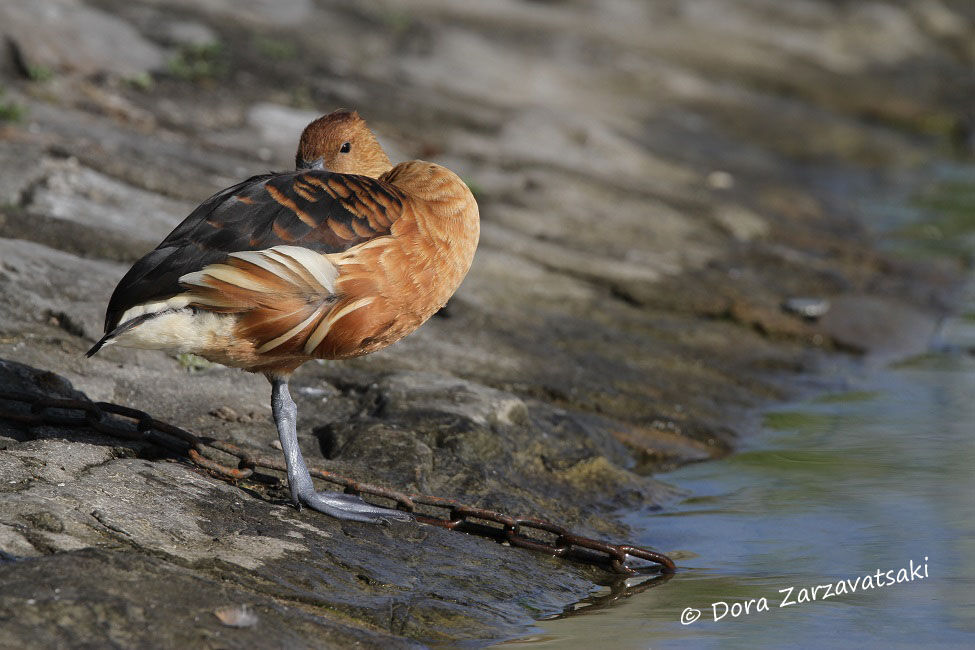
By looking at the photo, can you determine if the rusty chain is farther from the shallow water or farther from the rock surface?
the shallow water

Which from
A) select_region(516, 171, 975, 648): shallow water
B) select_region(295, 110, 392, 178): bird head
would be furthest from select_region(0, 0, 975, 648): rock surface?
select_region(295, 110, 392, 178): bird head

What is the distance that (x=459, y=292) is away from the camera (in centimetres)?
722

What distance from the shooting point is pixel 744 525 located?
5.21m

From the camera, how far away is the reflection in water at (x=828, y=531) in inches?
159

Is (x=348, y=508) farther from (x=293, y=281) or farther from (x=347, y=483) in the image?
(x=293, y=281)

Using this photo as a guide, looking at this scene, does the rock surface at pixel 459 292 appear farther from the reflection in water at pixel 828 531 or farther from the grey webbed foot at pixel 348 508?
the reflection in water at pixel 828 531

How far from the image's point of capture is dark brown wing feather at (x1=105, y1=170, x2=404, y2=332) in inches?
169

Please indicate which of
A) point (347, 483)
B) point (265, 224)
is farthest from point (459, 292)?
point (265, 224)

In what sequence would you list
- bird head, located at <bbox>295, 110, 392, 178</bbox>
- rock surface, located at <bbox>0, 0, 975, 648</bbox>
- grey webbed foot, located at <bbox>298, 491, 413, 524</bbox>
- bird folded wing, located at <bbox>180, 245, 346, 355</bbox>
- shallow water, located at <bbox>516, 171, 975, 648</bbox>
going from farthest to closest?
bird head, located at <bbox>295, 110, 392, 178</bbox>, grey webbed foot, located at <bbox>298, 491, 413, 524</bbox>, bird folded wing, located at <bbox>180, 245, 346, 355</bbox>, shallow water, located at <bbox>516, 171, 975, 648</bbox>, rock surface, located at <bbox>0, 0, 975, 648</bbox>

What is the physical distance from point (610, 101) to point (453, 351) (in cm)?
718

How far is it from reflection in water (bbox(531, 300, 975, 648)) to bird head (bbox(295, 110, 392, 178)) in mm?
1946

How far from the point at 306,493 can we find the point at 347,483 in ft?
0.63

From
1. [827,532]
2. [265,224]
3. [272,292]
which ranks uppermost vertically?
[827,532]

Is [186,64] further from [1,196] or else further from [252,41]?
[1,196]
